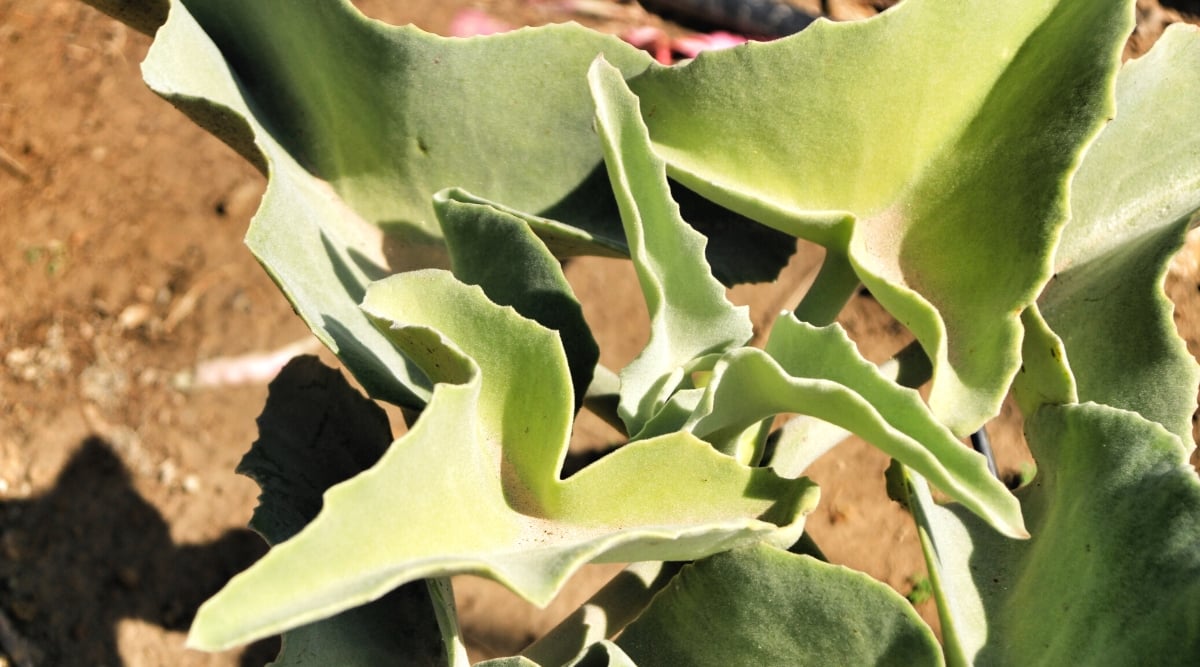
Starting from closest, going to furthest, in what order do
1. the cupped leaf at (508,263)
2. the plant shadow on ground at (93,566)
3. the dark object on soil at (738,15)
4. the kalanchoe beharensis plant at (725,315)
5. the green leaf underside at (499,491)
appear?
1. the green leaf underside at (499,491)
2. the kalanchoe beharensis plant at (725,315)
3. the cupped leaf at (508,263)
4. the plant shadow on ground at (93,566)
5. the dark object on soil at (738,15)

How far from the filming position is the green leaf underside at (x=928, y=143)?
0.52 m

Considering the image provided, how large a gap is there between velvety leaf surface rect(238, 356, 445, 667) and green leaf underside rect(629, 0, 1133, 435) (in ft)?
0.83

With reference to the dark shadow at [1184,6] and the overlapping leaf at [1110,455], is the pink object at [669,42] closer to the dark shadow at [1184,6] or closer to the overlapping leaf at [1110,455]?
the dark shadow at [1184,6]

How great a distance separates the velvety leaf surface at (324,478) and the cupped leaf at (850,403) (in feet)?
0.73

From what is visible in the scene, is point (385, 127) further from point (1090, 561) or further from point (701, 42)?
point (701, 42)

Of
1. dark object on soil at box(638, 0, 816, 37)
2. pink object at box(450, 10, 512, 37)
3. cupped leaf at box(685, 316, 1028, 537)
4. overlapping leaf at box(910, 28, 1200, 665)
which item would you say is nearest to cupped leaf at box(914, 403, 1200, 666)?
overlapping leaf at box(910, 28, 1200, 665)

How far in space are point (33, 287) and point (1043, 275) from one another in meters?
1.34

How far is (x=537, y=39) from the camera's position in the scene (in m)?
0.66

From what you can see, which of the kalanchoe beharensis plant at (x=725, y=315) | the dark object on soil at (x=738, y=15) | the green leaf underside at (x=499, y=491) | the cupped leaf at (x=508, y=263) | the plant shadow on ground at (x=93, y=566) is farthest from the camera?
the dark object on soil at (x=738, y=15)

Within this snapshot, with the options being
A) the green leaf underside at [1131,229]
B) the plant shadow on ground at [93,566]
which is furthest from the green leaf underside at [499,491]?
the plant shadow on ground at [93,566]

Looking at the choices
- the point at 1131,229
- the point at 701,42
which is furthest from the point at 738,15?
the point at 1131,229

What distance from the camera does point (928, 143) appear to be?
0.59 metres

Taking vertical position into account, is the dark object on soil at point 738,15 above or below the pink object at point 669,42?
above

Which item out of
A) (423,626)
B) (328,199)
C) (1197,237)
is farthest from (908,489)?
(1197,237)
